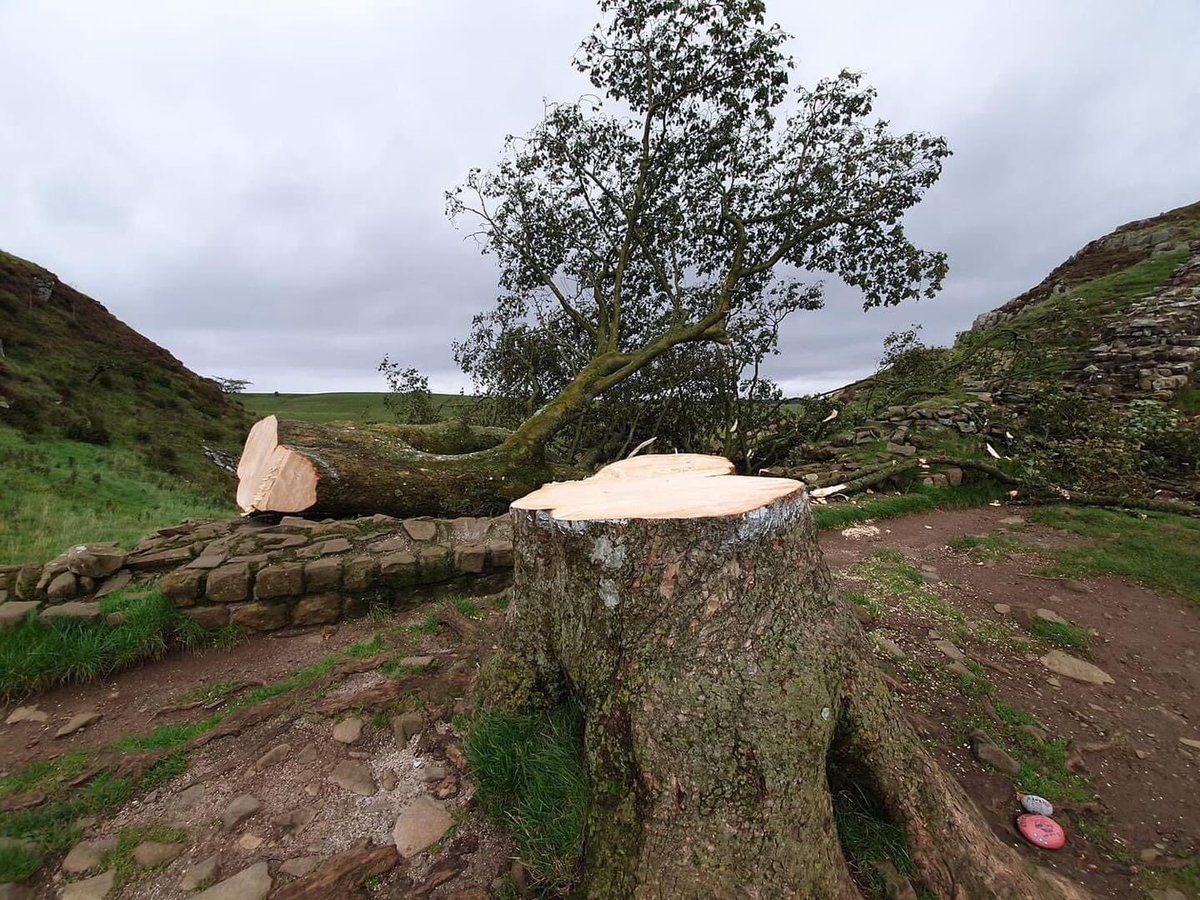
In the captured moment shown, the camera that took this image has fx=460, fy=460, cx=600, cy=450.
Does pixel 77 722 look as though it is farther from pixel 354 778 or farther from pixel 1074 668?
pixel 1074 668

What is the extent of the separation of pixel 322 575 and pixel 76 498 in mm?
8406

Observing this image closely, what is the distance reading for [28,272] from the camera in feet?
68.1

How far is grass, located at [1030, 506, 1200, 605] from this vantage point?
5.21 meters

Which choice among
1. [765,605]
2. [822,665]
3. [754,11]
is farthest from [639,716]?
[754,11]

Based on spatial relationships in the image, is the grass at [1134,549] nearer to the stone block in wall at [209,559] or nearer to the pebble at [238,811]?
the pebble at [238,811]

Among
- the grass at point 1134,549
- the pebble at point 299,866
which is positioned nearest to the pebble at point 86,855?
the pebble at point 299,866

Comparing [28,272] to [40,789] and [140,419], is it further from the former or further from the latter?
[40,789]

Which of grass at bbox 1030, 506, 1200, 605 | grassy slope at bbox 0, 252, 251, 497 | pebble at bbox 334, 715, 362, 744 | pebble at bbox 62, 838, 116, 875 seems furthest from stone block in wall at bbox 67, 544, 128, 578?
grassy slope at bbox 0, 252, 251, 497

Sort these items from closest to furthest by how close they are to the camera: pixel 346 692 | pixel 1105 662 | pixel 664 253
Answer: pixel 346 692 < pixel 1105 662 < pixel 664 253

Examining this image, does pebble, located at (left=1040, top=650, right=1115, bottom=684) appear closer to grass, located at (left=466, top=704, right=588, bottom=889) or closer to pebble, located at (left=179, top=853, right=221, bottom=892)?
grass, located at (left=466, top=704, right=588, bottom=889)

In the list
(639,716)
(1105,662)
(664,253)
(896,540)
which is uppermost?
(664,253)

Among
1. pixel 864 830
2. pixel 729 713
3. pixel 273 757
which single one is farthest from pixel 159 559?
pixel 864 830

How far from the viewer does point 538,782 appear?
2.22 m

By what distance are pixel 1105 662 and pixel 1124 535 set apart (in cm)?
385
